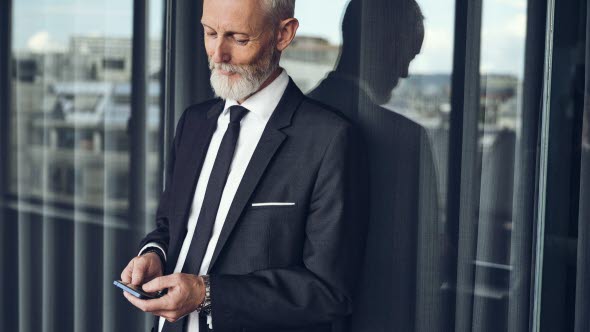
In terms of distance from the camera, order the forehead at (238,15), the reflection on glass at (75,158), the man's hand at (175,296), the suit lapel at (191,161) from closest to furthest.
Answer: the man's hand at (175,296) → the forehead at (238,15) → the suit lapel at (191,161) → the reflection on glass at (75,158)

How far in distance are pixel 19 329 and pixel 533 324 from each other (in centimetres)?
177

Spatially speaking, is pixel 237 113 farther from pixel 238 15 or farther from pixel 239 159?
pixel 238 15

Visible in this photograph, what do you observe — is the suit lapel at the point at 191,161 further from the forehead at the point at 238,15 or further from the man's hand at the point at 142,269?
the forehead at the point at 238,15

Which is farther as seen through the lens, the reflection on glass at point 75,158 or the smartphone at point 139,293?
the reflection on glass at point 75,158

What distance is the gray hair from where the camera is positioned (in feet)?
5.38

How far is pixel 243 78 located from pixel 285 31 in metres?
0.14

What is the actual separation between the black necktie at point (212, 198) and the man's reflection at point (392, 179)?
28cm

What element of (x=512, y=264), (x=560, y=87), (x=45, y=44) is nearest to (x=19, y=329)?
(x=45, y=44)

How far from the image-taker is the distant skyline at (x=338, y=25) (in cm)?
167

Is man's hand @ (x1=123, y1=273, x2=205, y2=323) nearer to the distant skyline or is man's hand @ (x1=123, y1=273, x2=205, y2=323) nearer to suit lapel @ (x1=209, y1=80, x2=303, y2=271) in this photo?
suit lapel @ (x1=209, y1=80, x2=303, y2=271)

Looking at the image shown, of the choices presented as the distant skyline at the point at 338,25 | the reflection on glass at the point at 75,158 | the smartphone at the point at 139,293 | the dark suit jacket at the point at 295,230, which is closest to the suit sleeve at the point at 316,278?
the dark suit jacket at the point at 295,230

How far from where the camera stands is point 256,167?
1.64 meters

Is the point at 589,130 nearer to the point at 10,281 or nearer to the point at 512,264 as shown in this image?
the point at 512,264

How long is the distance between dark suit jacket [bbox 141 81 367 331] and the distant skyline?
10.5 inches
